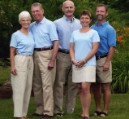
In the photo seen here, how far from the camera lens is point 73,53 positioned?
981 centimetres

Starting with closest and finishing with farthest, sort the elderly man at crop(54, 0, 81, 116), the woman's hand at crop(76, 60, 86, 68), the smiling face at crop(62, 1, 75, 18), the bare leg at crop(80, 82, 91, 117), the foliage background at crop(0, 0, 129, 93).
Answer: the woman's hand at crop(76, 60, 86, 68) < the bare leg at crop(80, 82, 91, 117) < the smiling face at crop(62, 1, 75, 18) < the elderly man at crop(54, 0, 81, 116) < the foliage background at crop(0, 0, 129, 93)

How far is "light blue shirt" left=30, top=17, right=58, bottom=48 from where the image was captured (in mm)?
10023

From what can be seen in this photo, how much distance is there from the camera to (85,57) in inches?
380

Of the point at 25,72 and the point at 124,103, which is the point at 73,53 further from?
the point at 124,103

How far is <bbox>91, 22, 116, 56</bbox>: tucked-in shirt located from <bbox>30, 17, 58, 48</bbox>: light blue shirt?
0.80 m

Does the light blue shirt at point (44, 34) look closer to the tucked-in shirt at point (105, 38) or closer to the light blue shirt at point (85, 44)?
the light blue shirt at point (85, 44)

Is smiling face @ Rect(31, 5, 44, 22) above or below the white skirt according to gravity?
above

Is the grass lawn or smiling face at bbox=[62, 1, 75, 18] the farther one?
the grass lawn

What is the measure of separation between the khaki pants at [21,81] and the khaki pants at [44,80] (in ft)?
0.89

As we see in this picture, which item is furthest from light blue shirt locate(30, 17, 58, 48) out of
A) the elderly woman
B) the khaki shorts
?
the khaki shorts

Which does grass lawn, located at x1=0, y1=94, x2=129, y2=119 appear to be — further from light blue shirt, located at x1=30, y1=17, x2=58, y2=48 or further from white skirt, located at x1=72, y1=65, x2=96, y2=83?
light blue shirt, located at x1=30, y1=17, x2=58, y2=48

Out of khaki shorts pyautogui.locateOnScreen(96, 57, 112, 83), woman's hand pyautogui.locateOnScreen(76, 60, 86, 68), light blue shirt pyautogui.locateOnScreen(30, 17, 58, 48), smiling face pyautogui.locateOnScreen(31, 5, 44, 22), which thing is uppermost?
smiling face pyautogui.locateOnScreen(31, 5, 44, 22)

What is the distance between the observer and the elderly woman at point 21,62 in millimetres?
9680

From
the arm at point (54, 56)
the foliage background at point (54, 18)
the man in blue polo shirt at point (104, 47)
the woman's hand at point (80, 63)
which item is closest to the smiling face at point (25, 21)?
the arm at point (54, 56)
